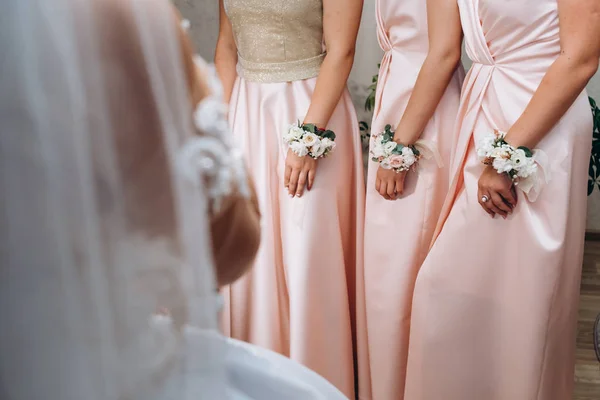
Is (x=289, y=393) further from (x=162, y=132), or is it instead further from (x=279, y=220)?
(x=279, y=220)

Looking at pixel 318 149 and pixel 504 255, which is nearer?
pixel 504 255

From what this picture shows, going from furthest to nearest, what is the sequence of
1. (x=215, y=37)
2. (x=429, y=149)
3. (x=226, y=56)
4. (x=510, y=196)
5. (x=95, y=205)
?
(x=215, y=37), (x=226, y=56), (x=429, y=149), (x=510, y=196), (x=95, y=205)

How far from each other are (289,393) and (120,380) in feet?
0.89

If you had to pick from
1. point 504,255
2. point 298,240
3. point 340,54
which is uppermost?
point 340,54

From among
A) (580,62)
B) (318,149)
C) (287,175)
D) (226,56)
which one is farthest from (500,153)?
(226,56)

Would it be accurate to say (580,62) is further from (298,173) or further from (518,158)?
(298,173)

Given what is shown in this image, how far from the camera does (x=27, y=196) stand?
601mm

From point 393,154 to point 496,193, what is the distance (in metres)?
0.33

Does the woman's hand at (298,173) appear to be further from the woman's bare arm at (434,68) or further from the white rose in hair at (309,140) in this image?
the woman's bare arm at (434,68)

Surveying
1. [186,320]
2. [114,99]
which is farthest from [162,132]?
[186,320]

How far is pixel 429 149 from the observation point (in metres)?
1.76

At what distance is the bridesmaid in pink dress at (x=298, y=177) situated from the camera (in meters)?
1.80

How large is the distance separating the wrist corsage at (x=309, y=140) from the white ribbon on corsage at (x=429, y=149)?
236 millimetres

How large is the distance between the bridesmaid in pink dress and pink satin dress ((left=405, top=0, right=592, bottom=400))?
0.95 feet
